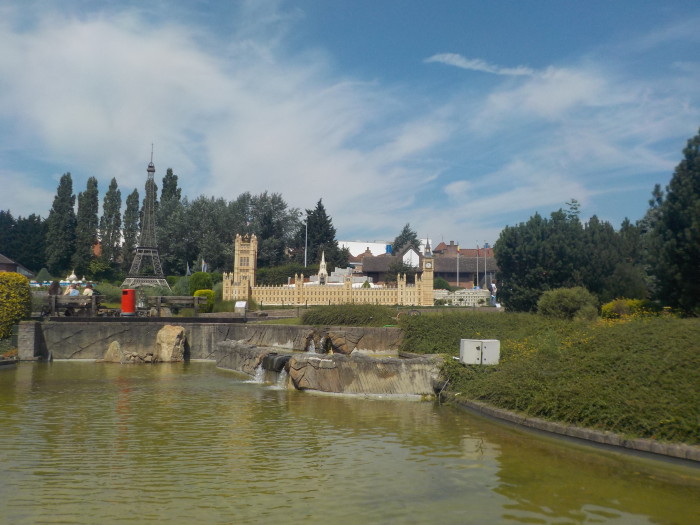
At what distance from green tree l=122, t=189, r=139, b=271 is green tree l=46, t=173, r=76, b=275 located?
6545mm

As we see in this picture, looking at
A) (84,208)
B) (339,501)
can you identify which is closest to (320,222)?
(84,208)

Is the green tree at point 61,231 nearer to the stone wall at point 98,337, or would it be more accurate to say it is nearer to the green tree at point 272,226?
the green tree at point 272,226

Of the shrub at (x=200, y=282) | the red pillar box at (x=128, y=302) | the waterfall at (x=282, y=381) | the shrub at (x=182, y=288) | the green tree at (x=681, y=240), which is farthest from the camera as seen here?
the shrub at (x=182, y=288)

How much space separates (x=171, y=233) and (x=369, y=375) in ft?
219

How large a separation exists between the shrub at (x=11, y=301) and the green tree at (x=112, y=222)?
59441 millimetres

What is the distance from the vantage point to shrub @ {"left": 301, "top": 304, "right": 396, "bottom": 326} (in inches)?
1031

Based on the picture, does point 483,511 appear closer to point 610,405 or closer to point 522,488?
point 522,488

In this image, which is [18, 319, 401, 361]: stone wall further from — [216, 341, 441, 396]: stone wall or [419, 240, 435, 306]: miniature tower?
[419, 240, 435, 306]: miniature tower

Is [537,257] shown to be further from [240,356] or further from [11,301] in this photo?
[11,301]

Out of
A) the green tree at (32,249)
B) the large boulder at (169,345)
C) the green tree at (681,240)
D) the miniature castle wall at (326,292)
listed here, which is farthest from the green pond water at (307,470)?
the green tree at (32,249)

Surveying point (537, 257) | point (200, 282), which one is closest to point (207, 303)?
point (200, 282)

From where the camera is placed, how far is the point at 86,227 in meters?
81.4

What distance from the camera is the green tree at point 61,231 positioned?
263 ft

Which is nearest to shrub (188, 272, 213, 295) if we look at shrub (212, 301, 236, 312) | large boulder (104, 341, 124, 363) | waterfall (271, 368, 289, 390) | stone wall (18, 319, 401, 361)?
shrub (212, 301, 236, 312)
